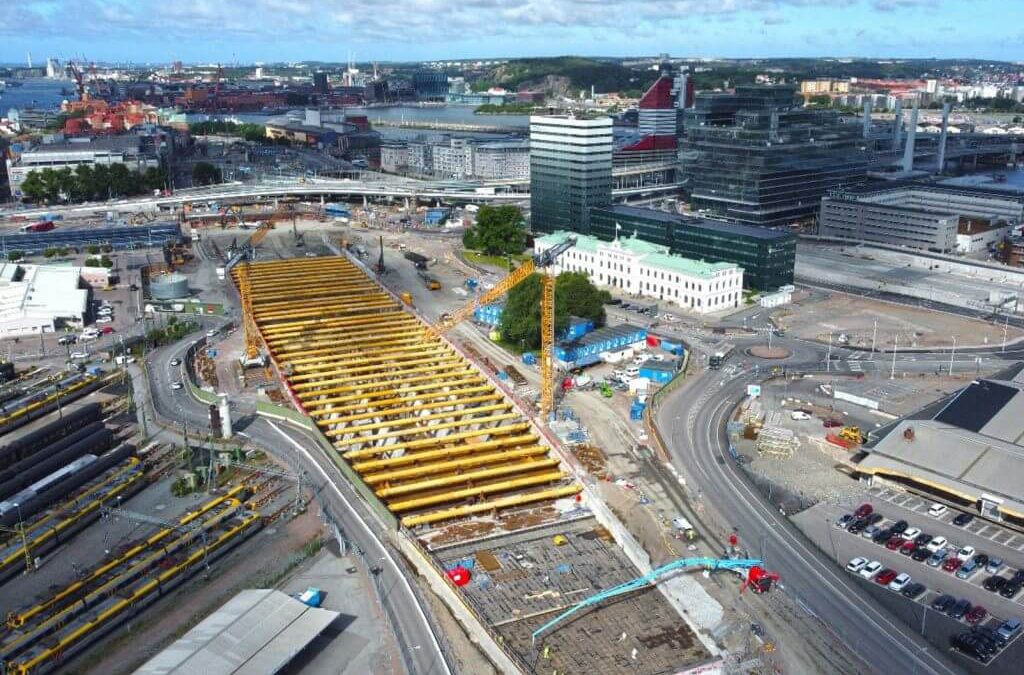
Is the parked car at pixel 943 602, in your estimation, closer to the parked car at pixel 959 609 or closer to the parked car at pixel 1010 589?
the parked car at pixel 959 609

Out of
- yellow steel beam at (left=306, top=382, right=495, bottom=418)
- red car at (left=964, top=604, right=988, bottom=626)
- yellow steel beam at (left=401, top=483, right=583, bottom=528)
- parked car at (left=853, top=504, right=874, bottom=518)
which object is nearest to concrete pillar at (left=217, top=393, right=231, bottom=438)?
yellow steel beam at (left=306, top=382, right=495, bottom=418)

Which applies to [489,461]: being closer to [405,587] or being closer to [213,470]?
[405,587]

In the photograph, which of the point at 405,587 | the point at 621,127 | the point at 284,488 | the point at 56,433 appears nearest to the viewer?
the point at 405,587

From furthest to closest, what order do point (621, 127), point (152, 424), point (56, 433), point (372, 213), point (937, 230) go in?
point (621, 127) → point (372, 213) → point (937, 230) → point (152, 424) → point (56, 433)

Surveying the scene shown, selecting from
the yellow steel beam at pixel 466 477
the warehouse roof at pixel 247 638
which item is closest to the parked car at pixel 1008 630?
the yellow steel beam at pixel 466 477

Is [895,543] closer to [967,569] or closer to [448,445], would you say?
[967,569]

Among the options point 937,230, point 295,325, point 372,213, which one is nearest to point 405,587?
point 295,325
